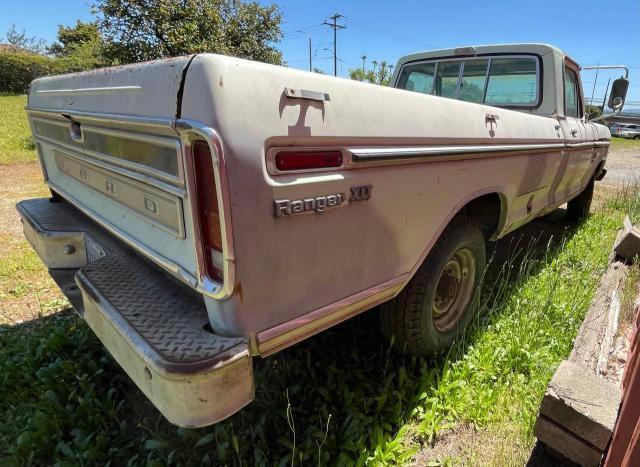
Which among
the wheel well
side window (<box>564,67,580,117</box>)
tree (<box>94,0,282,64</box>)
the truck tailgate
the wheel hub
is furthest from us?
tree (<box>94,0,282,64</box>)

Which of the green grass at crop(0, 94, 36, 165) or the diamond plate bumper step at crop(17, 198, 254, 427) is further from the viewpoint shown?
the green grass at crop(0, 94, 36, 165)

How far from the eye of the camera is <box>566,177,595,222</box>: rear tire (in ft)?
17.4

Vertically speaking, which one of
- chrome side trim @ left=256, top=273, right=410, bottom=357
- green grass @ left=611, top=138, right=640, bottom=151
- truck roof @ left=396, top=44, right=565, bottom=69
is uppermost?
truck roof @ left=396, top=44, right=565, bottom=69

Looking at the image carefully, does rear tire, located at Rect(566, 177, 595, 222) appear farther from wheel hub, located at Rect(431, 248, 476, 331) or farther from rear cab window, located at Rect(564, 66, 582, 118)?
wheel hub, located at Rect(431, 248, 476, 331)

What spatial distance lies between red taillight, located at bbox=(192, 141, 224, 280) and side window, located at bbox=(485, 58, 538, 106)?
3.28 metres

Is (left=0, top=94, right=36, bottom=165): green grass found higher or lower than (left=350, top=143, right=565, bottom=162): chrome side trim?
lower

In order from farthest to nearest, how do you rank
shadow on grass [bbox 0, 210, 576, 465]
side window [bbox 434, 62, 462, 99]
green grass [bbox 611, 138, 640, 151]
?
green grass [bbox 611, 138, 640, 151] < side window [bbox 434, 62, 462, 99] < shadow on grass [bbox 0, 210, 576, 465]

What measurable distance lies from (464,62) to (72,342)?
388 cm

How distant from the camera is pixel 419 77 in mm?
4191

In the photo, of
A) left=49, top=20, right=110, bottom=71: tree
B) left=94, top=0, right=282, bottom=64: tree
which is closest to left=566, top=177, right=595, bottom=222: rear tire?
left=94, top=0, right=282, bottom=64: tree

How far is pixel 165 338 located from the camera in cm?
133

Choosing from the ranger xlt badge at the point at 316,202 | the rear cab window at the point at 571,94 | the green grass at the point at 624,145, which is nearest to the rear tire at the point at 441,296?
the ranger xlt badge at the point at 316,202

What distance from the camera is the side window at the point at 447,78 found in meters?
3.94

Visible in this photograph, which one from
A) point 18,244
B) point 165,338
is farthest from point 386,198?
point 18,244
